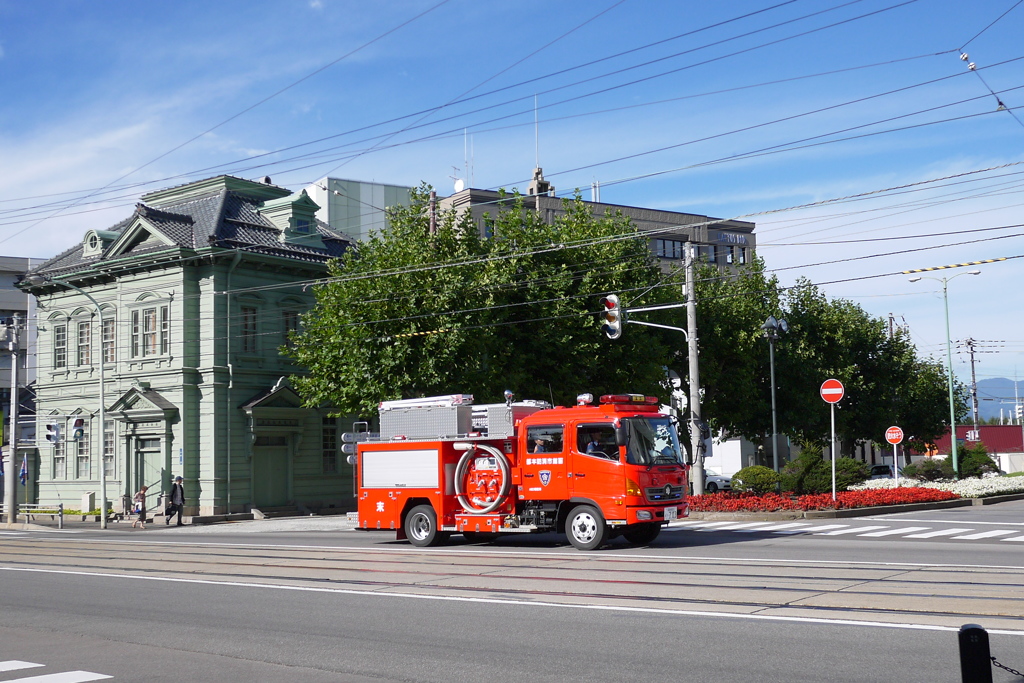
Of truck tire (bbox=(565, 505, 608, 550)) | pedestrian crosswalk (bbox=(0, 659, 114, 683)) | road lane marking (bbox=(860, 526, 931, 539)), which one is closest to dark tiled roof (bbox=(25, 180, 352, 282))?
truck tire (bbox=(565, 505, 608, 550))

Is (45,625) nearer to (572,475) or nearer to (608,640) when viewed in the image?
(608,640)

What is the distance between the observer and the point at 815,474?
31562 millimetres

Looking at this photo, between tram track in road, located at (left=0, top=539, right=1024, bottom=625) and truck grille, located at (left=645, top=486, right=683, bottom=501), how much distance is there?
5.84 feet

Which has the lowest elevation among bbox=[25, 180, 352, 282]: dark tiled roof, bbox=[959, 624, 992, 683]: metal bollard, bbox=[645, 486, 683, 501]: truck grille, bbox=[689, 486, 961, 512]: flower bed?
bbox=[689, 486, 961, 512]: flower bed

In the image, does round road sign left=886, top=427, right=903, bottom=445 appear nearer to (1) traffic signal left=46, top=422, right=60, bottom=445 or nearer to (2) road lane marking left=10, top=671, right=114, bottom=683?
(1) traffic signal left=46, top=422, right=60, bottom=445

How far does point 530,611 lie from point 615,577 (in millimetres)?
3328

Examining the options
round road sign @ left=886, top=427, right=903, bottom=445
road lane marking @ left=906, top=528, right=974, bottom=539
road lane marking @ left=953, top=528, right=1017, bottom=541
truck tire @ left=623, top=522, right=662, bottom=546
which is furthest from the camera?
round road sign @ left=886, top=427, right=903, bottom=445

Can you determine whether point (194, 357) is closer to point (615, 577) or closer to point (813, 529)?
point (813, 529)

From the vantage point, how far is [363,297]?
32.9 meters

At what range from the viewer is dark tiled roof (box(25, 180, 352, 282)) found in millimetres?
39406

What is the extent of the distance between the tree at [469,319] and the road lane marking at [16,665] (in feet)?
68.9

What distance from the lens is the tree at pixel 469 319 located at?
105 feet

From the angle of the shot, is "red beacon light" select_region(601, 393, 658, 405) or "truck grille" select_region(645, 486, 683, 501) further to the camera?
"red beacon light" select_region(601, 393, 658, 405)

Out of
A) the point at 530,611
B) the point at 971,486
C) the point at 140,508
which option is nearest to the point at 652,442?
the point at 530,611
